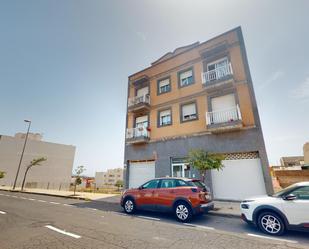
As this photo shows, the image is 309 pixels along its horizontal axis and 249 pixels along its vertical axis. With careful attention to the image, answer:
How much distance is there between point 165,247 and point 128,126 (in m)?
13.0

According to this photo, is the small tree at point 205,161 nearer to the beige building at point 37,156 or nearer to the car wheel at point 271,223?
the car wheel at point 271,223

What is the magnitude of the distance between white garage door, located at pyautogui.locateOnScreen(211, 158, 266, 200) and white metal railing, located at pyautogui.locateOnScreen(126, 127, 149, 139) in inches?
250

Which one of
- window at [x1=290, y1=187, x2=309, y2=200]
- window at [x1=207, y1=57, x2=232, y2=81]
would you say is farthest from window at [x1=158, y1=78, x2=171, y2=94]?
window at [x1=290, y1=187, x2=309, y2=200]

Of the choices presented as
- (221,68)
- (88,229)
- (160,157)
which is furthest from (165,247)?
(221,68)

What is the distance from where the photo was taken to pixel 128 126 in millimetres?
16172

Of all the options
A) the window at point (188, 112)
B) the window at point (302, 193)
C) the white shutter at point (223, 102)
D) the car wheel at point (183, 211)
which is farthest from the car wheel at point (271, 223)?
the window at point (188, 112)

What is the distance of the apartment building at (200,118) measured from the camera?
10016 mm

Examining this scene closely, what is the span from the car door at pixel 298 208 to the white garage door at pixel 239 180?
525 cm

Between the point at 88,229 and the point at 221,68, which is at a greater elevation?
the point at 221,68

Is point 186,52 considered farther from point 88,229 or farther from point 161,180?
point 88,229

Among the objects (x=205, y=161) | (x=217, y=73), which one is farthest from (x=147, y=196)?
(x=217, y=73)

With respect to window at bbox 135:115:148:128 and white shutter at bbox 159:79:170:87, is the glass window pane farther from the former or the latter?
white shutter at bbox 159:79:170:87

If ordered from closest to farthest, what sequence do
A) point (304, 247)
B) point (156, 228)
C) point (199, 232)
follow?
point (304, 247) < point (199, 232) < point (156, 228)

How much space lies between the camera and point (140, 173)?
1420cm
